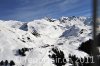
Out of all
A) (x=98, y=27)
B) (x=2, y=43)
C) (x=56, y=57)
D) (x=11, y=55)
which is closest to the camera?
(x=98, y=27)

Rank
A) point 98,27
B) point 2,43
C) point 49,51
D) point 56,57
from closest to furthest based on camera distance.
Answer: point 98,27 → point 56,57 → point 49,51 → point 2,43

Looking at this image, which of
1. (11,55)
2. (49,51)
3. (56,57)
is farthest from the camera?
(11,55)

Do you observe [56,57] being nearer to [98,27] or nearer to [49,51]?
[49,51]

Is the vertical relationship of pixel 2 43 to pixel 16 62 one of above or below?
above

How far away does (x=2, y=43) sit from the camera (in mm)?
128250

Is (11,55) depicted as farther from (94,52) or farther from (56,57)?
(94,52)

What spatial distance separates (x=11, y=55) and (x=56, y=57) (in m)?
25.6

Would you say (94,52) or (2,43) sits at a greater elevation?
(2,43)

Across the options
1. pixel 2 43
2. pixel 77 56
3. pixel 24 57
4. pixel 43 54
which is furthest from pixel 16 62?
pixel 2 43

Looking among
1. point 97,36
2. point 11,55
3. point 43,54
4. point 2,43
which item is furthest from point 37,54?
point 97,36

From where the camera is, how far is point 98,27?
201 cm

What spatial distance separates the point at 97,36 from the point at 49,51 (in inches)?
3757

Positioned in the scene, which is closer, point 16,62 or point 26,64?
point 26,64

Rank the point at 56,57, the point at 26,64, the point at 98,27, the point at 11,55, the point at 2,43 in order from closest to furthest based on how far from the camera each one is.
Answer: the point at 98,27 → the point at 26,64 → the point at 56,57 → the point at 11,55 → the point at 2,43
